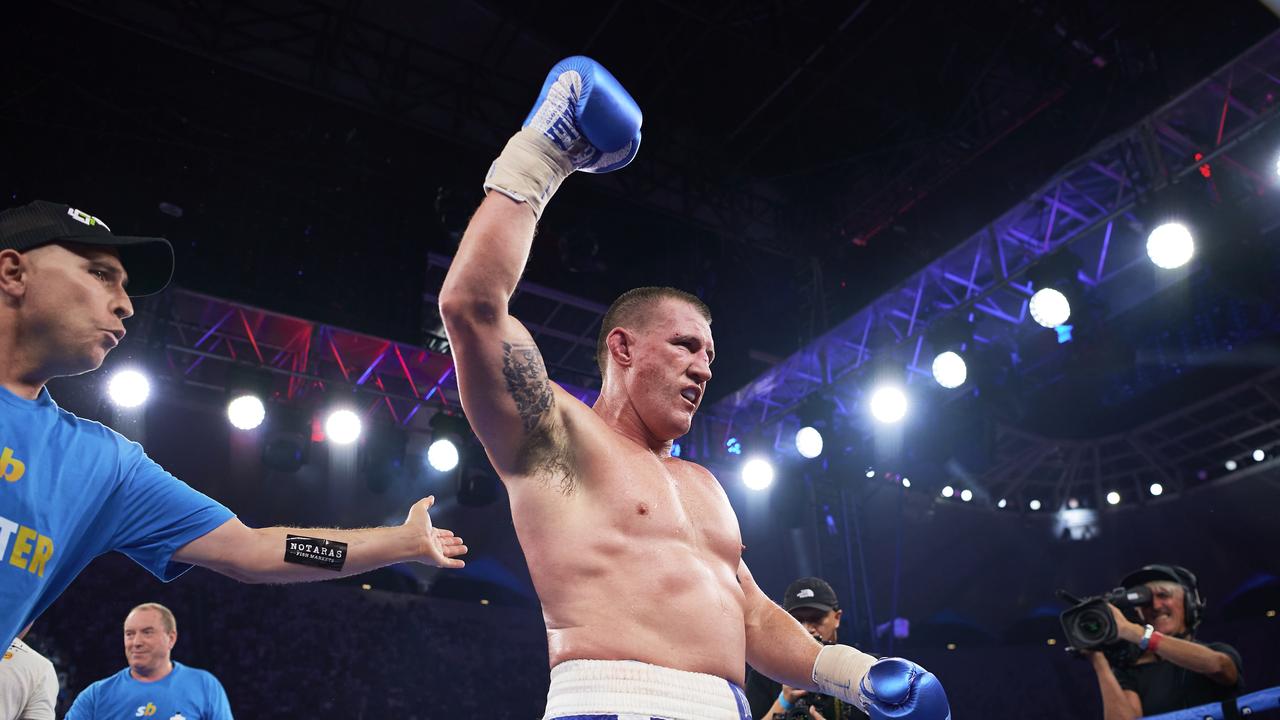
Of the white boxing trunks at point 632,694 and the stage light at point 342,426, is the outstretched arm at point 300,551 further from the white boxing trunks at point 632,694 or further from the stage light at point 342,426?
the stage light at point 342,426

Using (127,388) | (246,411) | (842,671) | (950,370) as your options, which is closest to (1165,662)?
(842,671)

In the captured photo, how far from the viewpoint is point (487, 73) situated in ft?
24.9

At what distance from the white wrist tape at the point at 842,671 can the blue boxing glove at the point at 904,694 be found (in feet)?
0.23

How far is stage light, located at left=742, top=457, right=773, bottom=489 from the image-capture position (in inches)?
370

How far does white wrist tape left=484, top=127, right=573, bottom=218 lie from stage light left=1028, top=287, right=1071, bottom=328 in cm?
612

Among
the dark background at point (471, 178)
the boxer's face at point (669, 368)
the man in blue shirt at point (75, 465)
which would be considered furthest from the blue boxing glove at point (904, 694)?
the dark background at point (471, 178)

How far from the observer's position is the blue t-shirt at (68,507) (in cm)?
171

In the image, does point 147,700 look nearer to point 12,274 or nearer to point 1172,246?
point 12,274

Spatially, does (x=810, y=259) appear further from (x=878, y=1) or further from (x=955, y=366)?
(x=878, y=1)

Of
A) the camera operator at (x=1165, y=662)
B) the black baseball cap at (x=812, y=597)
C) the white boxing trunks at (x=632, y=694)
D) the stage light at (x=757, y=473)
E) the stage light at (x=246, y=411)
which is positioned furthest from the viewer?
the stage light at (x=757, y=473)

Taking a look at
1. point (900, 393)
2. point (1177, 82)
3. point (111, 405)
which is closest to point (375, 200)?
point (111, 405)

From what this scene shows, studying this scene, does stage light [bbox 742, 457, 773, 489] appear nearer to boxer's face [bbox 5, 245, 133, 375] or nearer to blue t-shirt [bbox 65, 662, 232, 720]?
blue t-shirt [bbox 65, 662, 232, 720]

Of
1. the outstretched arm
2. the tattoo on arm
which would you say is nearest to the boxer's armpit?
the tattoo on arm

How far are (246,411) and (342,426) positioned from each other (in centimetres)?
87
